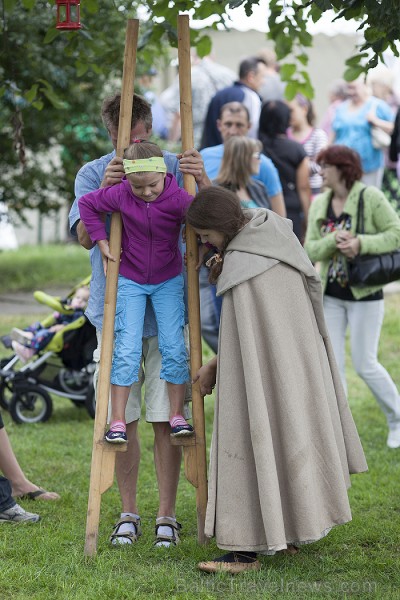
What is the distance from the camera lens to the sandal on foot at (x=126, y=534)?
5359 mm

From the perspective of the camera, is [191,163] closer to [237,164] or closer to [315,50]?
[237,164]

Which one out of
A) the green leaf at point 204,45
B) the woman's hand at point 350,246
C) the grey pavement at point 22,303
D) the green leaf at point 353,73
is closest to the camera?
the green leaf at point 353,73

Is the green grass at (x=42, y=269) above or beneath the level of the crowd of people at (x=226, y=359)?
beneath

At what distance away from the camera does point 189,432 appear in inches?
203

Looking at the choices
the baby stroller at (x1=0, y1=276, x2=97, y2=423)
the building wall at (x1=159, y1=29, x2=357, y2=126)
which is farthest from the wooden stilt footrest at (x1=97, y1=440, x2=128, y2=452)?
the building wall at (x1=159, y1=29, x2=357, y2=126)

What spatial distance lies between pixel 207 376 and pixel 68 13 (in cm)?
199

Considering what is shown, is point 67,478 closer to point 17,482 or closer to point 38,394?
point 17,482

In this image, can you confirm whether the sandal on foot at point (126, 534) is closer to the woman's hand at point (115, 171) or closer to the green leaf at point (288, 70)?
the woman's hand at point (115, 171)

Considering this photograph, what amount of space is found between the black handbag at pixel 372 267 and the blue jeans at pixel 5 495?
278cm

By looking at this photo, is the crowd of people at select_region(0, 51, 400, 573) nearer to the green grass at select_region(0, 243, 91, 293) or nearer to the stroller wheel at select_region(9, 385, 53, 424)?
the stroller wheel at select_region(9, 385, 53, 424)

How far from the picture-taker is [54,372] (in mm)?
8523

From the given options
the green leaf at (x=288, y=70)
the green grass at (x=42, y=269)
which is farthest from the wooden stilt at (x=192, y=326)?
the green grass at (x=42, y=269)

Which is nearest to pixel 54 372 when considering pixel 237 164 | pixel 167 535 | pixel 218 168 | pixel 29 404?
pixel 29 404

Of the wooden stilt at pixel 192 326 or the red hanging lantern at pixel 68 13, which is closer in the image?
the wooden stilt at pixel 192 326
